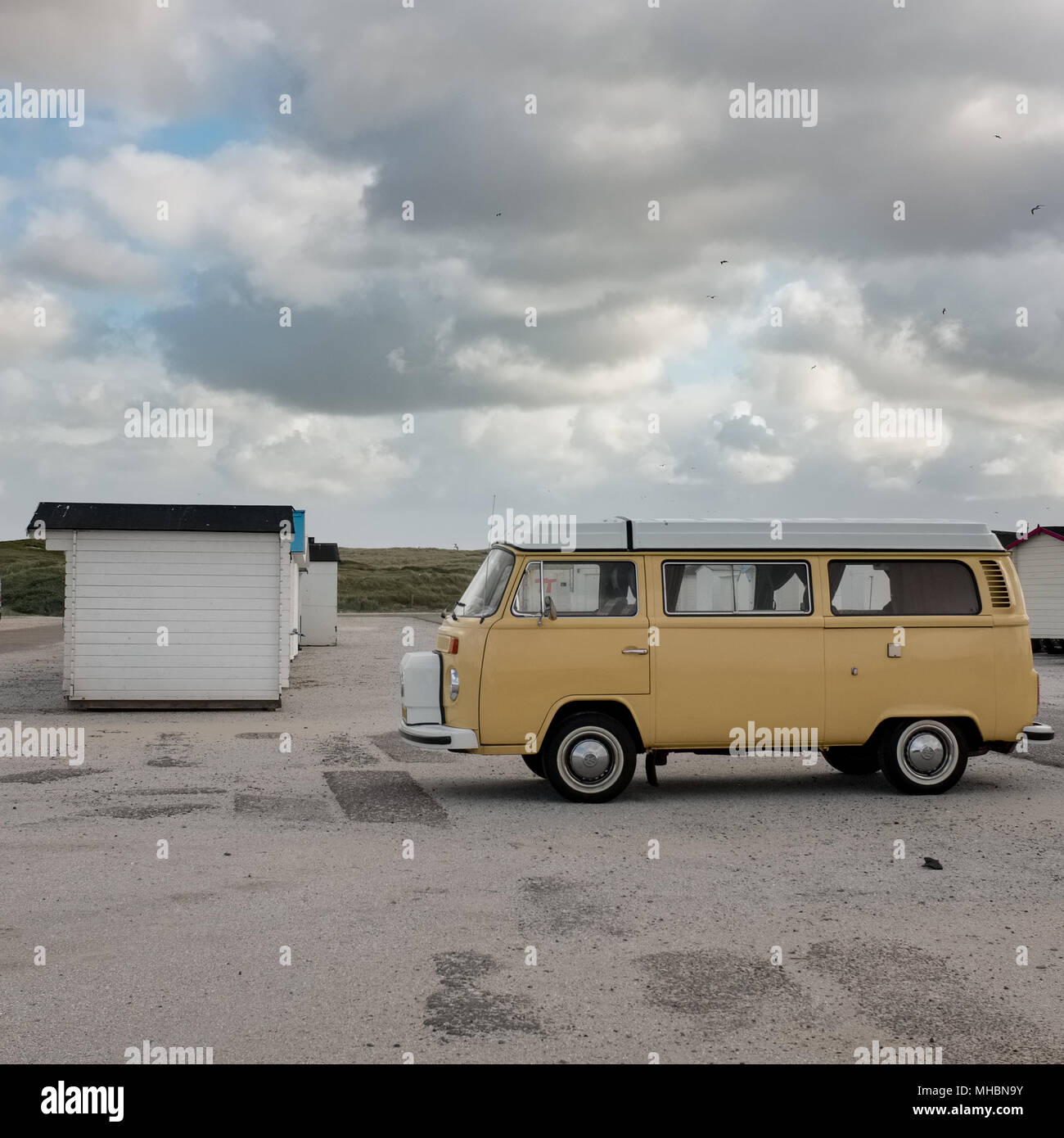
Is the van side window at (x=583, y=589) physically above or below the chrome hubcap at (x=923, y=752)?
above

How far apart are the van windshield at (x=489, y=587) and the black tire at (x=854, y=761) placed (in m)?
3.80

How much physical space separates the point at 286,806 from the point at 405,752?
3606mm

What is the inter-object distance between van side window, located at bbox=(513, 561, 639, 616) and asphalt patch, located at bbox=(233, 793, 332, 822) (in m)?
2.37

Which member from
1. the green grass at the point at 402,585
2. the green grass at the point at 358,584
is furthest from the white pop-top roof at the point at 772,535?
the green grass at the point at 402,585

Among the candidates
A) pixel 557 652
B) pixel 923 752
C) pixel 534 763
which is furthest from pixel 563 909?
pixel 923 752

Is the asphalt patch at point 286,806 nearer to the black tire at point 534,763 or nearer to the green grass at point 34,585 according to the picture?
the black tire at point 534,763

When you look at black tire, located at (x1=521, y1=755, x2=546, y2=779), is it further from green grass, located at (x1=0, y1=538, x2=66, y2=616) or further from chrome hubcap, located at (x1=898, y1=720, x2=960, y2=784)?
green grass, located at (x1=0, y1=538, x2=66, y2=616)

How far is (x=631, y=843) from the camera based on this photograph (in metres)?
8.98

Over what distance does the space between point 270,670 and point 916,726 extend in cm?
1057

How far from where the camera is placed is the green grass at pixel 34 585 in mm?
65875

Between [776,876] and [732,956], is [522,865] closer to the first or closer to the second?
[776,876]

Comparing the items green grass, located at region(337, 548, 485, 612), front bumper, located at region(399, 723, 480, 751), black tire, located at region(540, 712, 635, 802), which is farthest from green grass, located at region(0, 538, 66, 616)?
black tire, located at region(540, 712, 635, 802)

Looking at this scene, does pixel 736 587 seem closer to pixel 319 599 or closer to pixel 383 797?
pixel 383 797

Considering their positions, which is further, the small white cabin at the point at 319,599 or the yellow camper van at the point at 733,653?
the small white cabin at the point at 319,599
